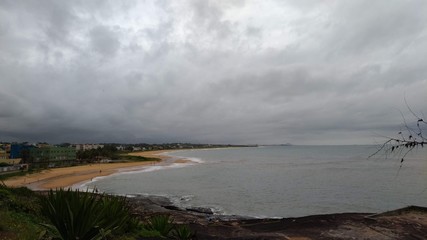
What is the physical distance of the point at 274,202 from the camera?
1190 inches

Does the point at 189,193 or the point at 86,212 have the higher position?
the point at 86,212

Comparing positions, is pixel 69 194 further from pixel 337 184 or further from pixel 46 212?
pixel 337 184

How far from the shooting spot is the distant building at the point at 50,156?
77.6 metres

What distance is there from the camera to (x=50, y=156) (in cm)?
8612

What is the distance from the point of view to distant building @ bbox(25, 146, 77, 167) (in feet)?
254

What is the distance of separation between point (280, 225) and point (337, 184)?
29242 millimetres

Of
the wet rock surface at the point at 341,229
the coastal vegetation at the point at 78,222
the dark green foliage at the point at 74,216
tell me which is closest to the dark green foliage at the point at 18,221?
the coastal vegetation at the point at 78,222

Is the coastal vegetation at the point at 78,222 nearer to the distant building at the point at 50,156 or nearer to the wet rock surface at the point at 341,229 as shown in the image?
the wet rock surface at the point at 341,229

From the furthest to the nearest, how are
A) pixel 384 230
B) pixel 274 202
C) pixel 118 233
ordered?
pixel 274 202 < pixel 384 230 < pixel 118 233

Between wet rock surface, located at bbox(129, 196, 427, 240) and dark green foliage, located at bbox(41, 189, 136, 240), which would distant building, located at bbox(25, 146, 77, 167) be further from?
dark green foliage, located at bbox(41, 189, 136, 240)

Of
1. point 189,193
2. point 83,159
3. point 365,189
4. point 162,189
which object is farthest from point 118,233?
point 83,159

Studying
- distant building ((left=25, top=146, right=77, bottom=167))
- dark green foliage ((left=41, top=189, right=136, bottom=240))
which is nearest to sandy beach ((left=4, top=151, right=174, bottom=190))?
distant building ((left=25, top=146, right=77, bottom=167))

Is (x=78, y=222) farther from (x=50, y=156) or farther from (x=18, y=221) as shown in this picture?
(x=50, y=156)

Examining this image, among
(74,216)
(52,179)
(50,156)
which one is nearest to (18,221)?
(74,216)
